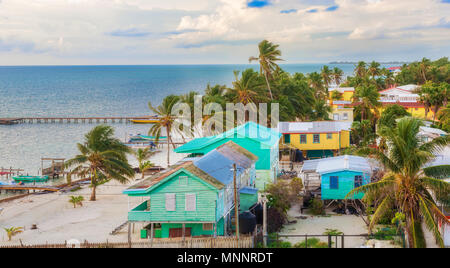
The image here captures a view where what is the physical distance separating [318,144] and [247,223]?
25.9 metres

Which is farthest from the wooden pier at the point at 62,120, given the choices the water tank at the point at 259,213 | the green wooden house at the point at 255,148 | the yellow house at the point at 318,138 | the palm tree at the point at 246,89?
the water tank at the point at 259,213

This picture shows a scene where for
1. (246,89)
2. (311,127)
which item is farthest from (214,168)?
(246,89)

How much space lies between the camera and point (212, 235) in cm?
2733

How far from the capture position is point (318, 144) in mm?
51969

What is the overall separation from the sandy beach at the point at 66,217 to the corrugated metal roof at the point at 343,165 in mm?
14104

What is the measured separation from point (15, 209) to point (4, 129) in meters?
75.1

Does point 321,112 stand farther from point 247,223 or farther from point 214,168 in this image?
point 247,223

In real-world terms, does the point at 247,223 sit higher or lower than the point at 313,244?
higher

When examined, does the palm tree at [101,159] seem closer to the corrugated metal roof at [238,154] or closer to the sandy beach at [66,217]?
the sandy beach at [66,217]

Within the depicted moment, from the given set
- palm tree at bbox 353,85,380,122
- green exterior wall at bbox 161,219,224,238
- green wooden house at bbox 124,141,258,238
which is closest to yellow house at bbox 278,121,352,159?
palm tree at bbox 353,85,380,122

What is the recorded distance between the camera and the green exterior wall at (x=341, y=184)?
108 ft

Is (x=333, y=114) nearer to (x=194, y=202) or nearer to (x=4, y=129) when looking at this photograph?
(x=194, y=202)

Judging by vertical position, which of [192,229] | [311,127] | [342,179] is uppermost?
[311,127]
